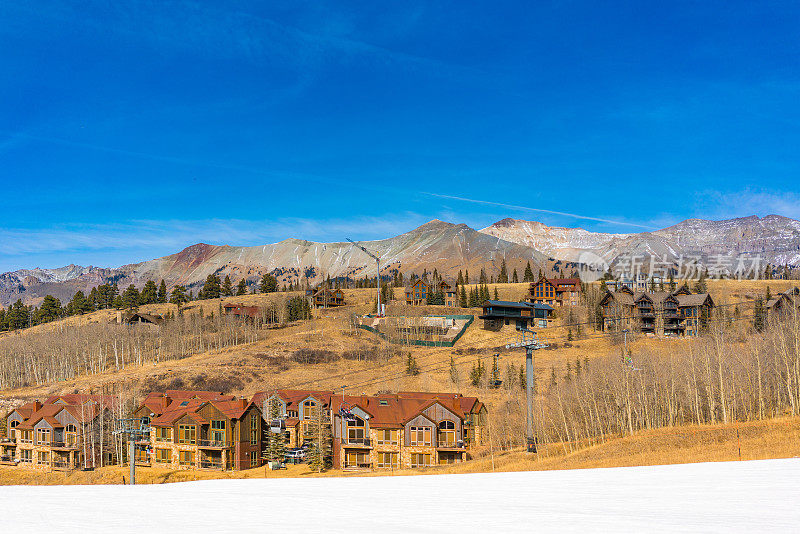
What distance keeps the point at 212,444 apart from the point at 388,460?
1725 cm

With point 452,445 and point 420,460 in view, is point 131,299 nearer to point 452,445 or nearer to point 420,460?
point 420,460

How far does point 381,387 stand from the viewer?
82500mm

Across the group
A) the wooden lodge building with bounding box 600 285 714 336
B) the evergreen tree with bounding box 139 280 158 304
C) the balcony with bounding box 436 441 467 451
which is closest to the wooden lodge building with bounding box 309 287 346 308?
the evergreen tree with bounding box 139 280 158 304

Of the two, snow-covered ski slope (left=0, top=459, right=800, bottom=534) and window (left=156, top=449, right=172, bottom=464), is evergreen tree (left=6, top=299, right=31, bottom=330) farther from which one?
snow-covered ski slope (left=0, top=459, right=800, bottom=534)

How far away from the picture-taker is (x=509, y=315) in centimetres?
12225

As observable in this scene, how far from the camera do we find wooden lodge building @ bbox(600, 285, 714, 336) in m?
110

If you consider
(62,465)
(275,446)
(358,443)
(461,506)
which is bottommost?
(62,465)

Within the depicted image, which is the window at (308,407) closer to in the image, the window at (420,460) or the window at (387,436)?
the window at (387,436)

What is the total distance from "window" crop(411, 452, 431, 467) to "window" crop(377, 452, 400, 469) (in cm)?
145

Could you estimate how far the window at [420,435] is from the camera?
5569 centimetres

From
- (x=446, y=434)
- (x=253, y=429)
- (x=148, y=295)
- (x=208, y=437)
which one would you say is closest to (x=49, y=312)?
(x=148, y=295)

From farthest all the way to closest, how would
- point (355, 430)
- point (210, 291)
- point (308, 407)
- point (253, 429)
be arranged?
point (210, 291) < point (308, 407) < point (253, 429) < point (355, 430)

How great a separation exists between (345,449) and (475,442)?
526 inches

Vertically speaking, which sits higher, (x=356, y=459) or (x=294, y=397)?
(x=294, y=397)
